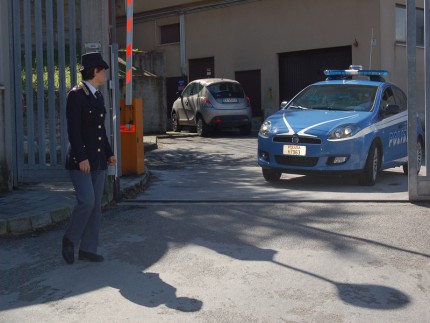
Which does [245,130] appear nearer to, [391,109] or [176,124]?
[176,124]

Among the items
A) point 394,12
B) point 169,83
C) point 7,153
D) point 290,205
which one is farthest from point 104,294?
point 169,83

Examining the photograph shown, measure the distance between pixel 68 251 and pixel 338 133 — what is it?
489 centimetres

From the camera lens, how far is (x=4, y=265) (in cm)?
572

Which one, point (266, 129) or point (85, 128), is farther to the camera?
point (266, 129)

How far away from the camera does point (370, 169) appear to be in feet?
30.8

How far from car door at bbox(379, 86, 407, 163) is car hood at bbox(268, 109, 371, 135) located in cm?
44

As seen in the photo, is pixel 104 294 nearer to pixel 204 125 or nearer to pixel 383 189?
pixel 383 189

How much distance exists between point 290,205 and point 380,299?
349cm

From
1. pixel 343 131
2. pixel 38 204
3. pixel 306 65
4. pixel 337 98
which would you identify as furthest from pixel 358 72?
pixel 306 65

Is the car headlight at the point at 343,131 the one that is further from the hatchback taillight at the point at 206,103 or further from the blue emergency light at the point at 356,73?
the hatchback taillight at the point at 206,103

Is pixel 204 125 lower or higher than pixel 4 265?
higher

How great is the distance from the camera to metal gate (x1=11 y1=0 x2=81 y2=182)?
8.95 metres

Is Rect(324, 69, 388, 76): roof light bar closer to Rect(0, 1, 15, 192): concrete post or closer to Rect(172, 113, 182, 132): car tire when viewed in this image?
Rect(0, 1, 15, 192): concrete post

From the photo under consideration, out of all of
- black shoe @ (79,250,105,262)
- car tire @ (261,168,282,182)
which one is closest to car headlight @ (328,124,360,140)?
car tire @ (261,168,282,182)
